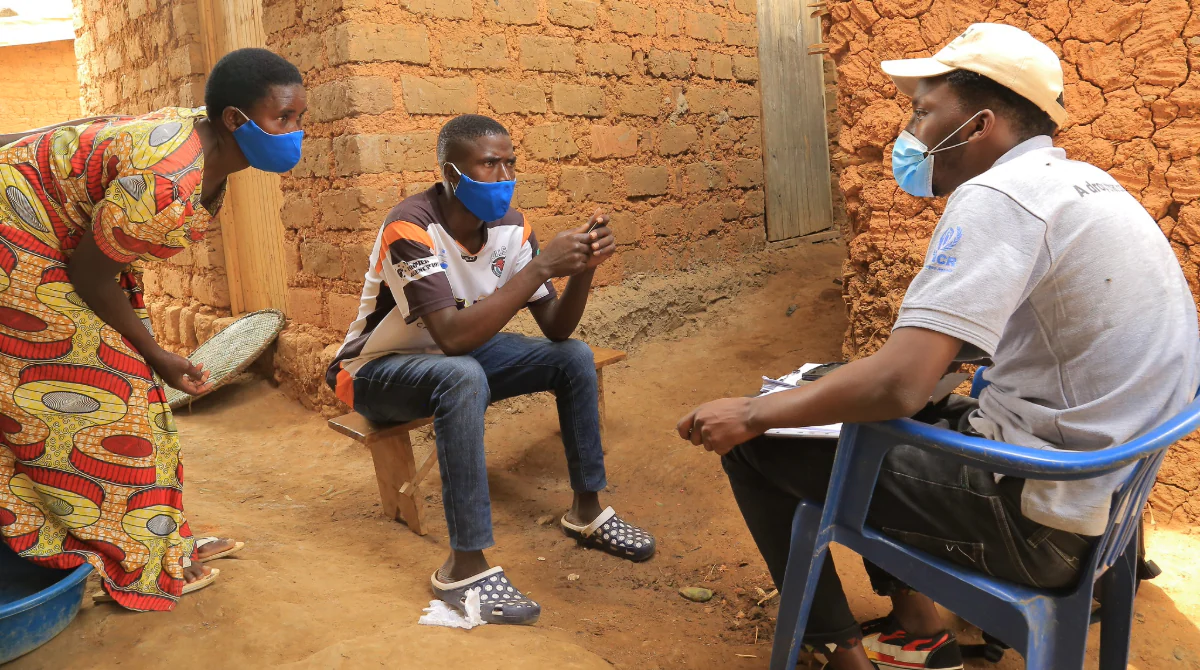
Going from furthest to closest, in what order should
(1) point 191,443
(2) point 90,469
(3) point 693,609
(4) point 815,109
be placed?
(4) point 815,109, (1) point 191,443, (3) point 693,609, (2) point 90,469

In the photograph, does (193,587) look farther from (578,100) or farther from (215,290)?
(215,290)

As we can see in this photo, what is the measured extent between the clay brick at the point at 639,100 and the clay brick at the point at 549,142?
52 centimetres

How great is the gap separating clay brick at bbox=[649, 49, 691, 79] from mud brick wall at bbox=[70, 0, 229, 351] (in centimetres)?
291

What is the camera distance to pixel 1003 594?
5.18 feet

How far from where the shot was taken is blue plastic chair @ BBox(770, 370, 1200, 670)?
56.9 inches

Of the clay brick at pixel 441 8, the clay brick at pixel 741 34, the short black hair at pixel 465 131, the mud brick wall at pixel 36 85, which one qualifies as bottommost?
the short black hair at pixel 465 131

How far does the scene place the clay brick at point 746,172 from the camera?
6102 millimetres

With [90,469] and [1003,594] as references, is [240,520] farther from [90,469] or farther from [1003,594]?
[1003,594]

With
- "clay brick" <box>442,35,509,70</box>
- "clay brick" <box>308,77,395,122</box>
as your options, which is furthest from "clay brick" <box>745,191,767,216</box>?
"clay brick" <box>308,77,395,122</box>

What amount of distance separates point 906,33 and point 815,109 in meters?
3.69

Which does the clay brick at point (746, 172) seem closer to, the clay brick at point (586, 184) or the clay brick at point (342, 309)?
the clay brick at point (586, 184)

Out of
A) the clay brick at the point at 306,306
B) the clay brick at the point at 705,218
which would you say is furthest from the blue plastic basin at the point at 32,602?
the clay brick at the point at 705,218

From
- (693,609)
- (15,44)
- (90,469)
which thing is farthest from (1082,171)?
(15,44)

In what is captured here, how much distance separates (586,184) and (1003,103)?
342 centimetres
